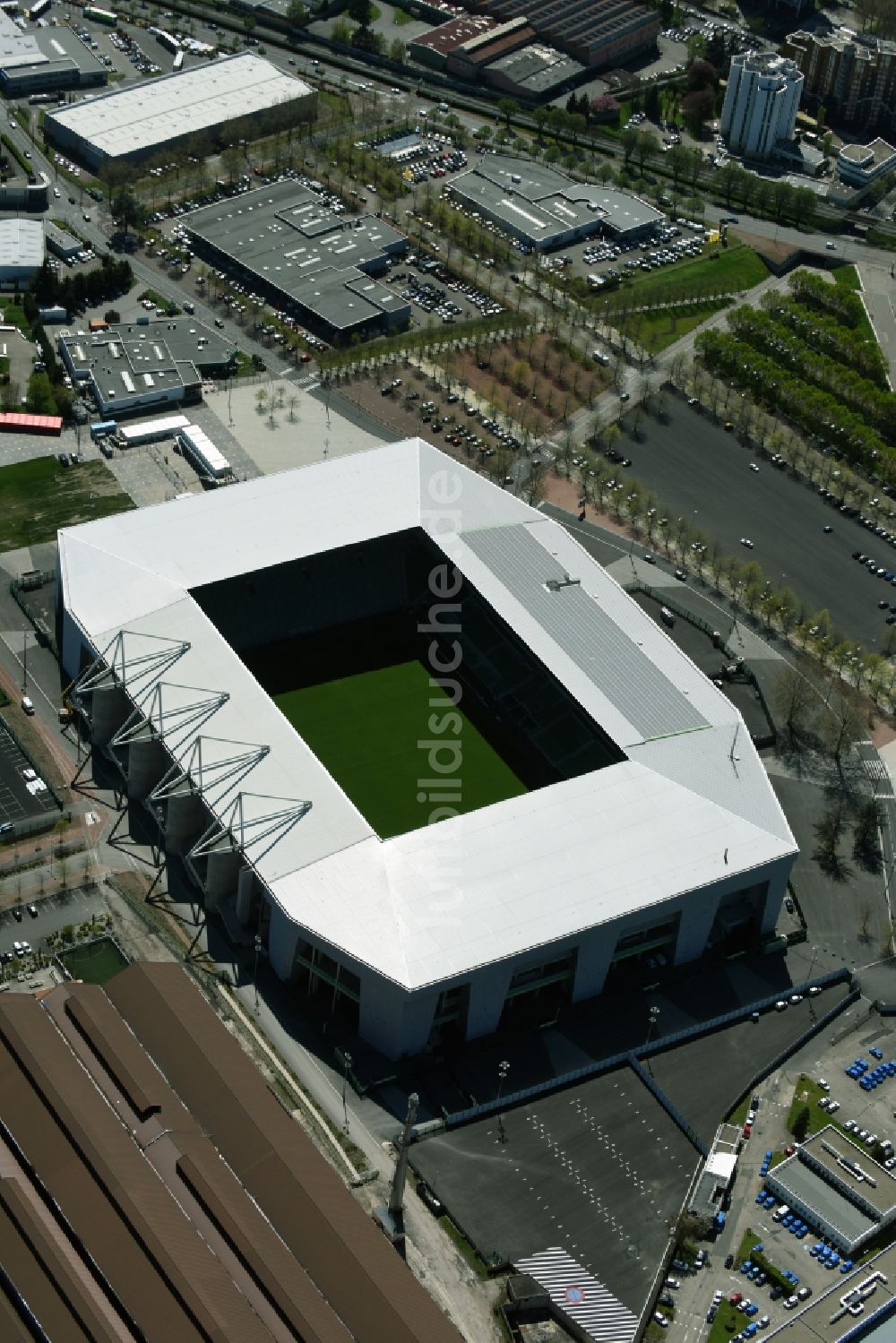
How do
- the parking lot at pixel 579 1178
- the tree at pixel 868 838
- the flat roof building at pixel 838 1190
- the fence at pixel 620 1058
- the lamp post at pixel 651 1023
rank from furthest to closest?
the tree at pixel 868 838, the lamp post at pixel 651 1023, the fence at pixel 620 1058, the flat roof building at pixel 838 1190, the parking lot at pixel 579 1178

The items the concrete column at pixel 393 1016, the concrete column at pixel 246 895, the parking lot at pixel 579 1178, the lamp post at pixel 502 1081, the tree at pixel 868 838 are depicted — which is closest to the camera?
the parking lot at pixel 579 1178

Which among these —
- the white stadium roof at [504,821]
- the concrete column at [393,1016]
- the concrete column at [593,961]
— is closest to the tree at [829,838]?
the white stadium roof at [504,821]

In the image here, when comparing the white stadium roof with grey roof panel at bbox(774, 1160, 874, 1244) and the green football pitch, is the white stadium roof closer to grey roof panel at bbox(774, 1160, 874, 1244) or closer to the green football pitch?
the green football pitch

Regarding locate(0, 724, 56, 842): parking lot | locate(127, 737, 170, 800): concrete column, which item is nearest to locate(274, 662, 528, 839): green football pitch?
locate(127, 737, 170, 800): concrete column

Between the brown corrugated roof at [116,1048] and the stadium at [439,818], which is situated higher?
the stadium at [439,818]

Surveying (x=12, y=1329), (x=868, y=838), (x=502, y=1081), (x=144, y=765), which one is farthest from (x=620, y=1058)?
(x=12, y=1329)

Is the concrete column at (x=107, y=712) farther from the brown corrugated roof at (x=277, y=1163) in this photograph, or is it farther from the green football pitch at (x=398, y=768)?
the brown corrugated roof at (x=277, y=1163)

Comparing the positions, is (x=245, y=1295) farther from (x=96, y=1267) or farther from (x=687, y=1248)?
(x=687, y=1248)
